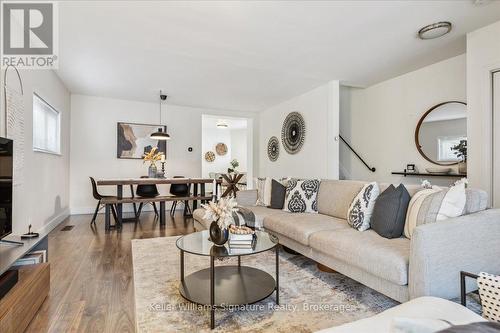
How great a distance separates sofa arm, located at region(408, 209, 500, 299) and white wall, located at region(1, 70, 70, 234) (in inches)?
136

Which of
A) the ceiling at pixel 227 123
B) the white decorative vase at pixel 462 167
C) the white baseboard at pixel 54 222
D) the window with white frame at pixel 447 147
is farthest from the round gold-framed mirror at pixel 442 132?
the ceiling at pixel 227 123

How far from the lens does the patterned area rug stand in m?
1.64

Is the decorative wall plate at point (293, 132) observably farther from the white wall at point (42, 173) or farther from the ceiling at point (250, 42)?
the white wall at point (42, 173)

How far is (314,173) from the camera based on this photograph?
512cm

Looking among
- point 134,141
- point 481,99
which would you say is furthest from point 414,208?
point 134,141

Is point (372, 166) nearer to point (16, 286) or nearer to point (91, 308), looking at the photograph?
point (91, 308)

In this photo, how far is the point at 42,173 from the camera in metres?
3.75

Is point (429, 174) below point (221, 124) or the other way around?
below

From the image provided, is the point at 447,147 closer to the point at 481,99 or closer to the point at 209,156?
the point at 481,99

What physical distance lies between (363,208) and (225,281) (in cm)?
131

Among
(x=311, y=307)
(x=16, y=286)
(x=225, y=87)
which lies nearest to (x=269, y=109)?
(x=225, y=87)

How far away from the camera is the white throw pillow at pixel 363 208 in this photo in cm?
229

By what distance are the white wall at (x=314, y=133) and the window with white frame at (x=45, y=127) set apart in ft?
14.1

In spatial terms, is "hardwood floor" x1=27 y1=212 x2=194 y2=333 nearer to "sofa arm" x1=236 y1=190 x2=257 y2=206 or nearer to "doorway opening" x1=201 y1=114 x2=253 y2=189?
"sofa arm" x1=236 y1=190 x2=257 y2=206
